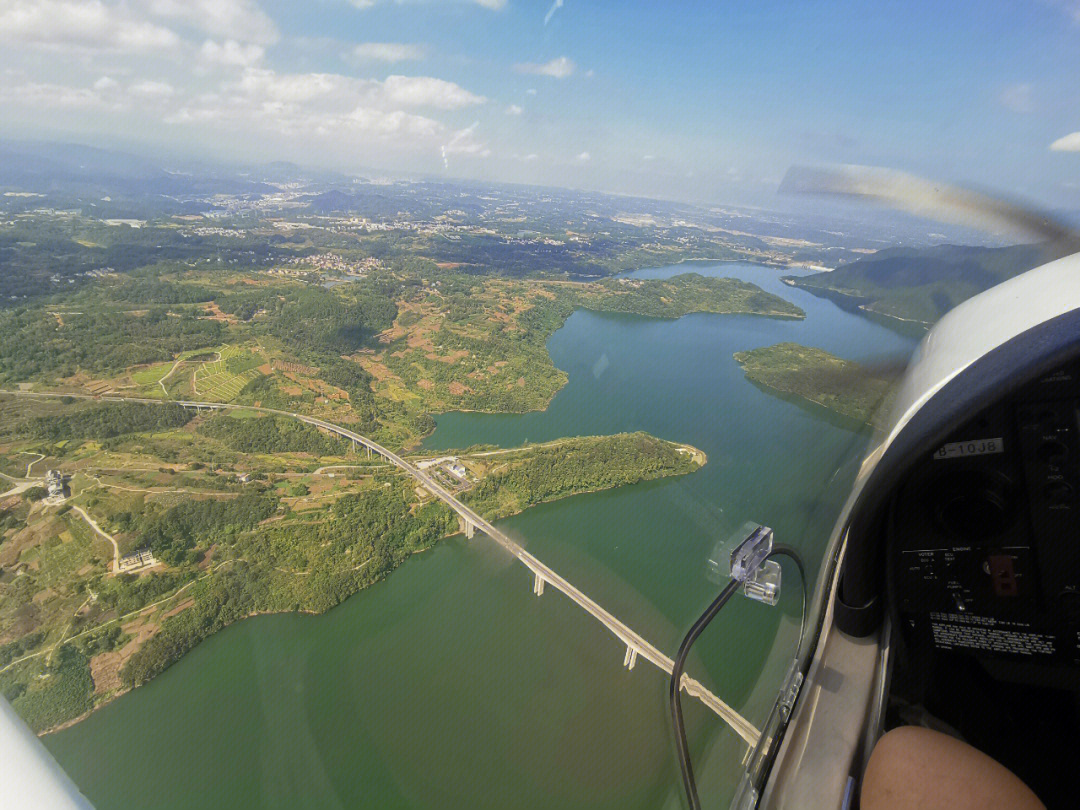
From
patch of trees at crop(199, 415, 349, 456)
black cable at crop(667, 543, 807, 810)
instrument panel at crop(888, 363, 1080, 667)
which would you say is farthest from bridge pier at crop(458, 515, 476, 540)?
instrument panel at crop(888, 363, 1080, 667)

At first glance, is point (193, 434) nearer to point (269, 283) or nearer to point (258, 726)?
point (258, 726)

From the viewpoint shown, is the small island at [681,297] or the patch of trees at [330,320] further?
the patch of trees at [330,320]

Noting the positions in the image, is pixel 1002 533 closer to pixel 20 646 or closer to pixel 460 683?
pixel 460 683

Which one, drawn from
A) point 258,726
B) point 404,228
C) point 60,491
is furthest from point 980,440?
point 404,228

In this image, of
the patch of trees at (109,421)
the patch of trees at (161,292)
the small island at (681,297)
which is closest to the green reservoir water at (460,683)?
the small island at (681,297)

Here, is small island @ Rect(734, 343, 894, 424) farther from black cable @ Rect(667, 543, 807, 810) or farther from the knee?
the knee

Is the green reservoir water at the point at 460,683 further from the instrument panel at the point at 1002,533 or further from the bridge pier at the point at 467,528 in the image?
the instrument panel at the point at 1002,533

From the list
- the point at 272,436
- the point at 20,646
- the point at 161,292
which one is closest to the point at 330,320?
the point at 161,292
